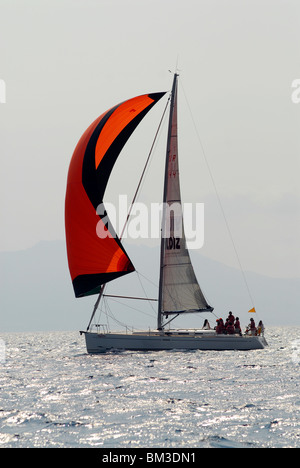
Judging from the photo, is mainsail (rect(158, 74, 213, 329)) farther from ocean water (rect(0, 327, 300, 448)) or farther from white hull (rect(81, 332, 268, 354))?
ocean water (rect(0, 327, 300, 448))

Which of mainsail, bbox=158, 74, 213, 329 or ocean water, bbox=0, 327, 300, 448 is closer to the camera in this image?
ocean water, bbox=0, 327, 300, 448

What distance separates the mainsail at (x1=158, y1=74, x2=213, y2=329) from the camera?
33.7 m

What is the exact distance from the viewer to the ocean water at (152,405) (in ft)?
46.1

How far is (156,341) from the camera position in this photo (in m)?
32.2


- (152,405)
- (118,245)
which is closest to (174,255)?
(118,245)

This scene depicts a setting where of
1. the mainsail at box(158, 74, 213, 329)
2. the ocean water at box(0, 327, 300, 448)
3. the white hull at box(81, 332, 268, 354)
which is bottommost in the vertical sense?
the ocean water at box(0, 327, 300, 448)

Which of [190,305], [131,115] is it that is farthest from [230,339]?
[131,115]

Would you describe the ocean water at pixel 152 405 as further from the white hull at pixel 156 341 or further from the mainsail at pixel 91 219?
the mainsail at pixel 91 219

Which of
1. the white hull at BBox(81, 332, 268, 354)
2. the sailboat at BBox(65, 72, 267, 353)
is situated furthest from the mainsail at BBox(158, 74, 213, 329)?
the white hull at BBox(81, 332, 268, 354)

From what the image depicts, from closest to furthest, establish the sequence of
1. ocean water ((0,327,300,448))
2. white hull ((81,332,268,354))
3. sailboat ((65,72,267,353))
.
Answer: ocean water ((0,327,300,448))
sailboat ((65,72,267,353))
white hull ((81,332,268,354))

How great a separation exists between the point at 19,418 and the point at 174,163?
19.9 meters

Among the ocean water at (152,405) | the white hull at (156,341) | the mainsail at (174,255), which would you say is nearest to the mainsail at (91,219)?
the white hull at (156,341)

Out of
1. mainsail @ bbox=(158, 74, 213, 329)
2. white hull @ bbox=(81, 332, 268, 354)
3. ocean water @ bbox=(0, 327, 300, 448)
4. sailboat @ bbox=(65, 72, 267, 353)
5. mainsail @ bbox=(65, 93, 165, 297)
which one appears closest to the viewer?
ocean water @ bbox=(0, 327, 300, 448)
